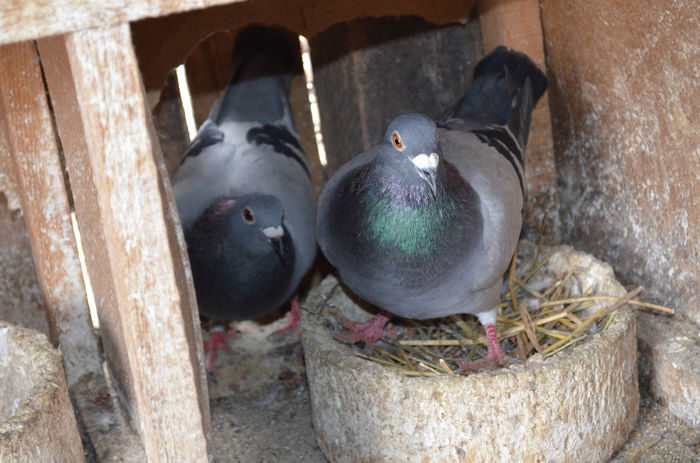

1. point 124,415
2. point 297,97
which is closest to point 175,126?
point 297,97

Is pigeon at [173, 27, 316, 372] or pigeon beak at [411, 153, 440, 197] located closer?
pigeon beak at [411, 153, 440, 197]

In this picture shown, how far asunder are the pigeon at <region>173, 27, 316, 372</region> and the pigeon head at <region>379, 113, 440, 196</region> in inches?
33.3

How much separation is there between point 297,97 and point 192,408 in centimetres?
230

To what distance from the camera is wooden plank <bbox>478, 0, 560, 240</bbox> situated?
349cm

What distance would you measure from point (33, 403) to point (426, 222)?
128 centimetres

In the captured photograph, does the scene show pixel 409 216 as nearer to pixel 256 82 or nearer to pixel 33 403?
pixel 33 403

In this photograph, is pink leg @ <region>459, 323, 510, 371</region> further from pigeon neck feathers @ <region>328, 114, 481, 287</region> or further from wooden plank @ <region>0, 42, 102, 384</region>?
wooden plank @ <region>0, 42, 102, 384</region>

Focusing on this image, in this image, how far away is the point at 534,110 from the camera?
12.0 ft

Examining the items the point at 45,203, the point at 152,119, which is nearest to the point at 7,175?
the point at 45,203

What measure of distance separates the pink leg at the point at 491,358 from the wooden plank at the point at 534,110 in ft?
2.64

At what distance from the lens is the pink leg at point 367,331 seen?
3196 millimetres

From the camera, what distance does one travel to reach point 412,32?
377cm

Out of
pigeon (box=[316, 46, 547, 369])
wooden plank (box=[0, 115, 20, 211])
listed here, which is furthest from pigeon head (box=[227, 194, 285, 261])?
wooden plank (box=[0, 115, 20, 211])

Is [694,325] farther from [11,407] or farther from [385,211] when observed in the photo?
[11,407]
